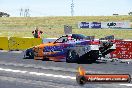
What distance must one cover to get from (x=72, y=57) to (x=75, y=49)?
18.4 inches

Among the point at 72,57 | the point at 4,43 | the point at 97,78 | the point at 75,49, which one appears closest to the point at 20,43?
the point at 4,43

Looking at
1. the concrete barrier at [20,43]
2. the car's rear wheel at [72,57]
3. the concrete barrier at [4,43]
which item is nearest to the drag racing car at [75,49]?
the car's rear wheel at [72,57]

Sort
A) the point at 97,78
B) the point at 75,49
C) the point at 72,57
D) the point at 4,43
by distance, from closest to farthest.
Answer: the point at 97,78, the point at 75,49, the point at 72,57, the point at 4,43

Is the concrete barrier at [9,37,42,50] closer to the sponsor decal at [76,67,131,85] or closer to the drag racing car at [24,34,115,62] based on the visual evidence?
the drag racing car at [24,34,115,62]

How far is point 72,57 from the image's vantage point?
16.5 metres

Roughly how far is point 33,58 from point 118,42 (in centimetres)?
482

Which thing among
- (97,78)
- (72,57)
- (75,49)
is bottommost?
(72,57)

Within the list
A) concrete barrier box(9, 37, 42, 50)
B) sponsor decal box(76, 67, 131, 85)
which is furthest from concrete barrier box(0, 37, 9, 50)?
sponsor decal box(76, 67, 131, 85)

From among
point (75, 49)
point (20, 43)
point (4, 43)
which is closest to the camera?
point (75, 49)

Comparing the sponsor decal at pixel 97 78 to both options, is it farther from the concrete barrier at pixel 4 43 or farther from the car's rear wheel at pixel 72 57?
the concrete barrier at pixel 4 43

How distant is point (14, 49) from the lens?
27359mm

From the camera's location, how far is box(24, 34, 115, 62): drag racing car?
51.1ft

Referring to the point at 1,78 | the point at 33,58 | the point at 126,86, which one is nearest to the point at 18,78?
the point at 1,78

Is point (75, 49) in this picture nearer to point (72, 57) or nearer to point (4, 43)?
point (72, 57)
